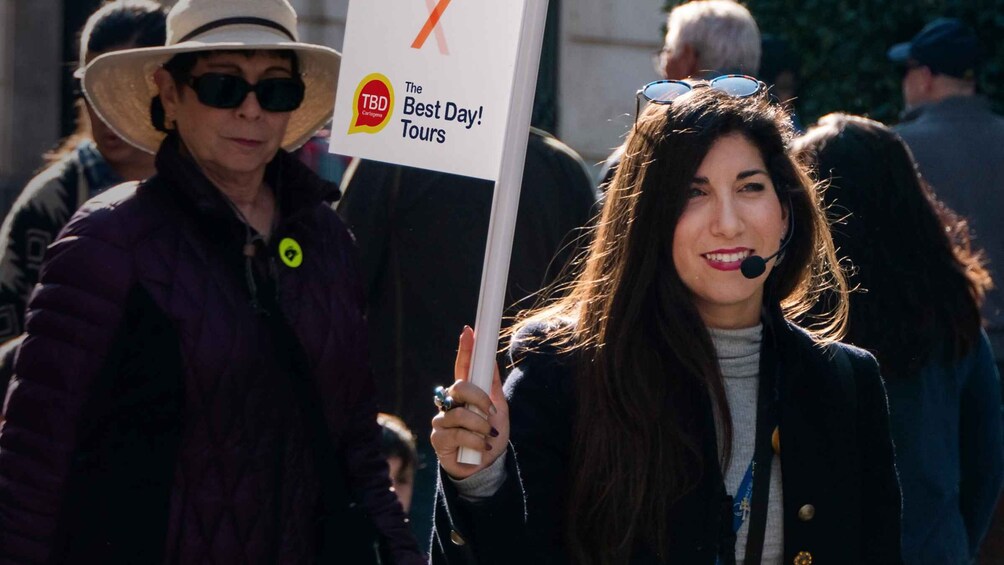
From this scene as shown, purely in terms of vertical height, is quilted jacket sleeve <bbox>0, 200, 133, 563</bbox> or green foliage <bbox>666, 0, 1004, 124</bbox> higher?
green foliage <bbox>666, 0, 1004, 124</bbox>

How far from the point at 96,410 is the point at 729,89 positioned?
4.12 feet

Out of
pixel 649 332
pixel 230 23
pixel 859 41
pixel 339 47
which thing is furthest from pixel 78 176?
pixel 339 47

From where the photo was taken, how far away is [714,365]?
9.19 feet

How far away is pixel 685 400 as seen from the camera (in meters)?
2.78

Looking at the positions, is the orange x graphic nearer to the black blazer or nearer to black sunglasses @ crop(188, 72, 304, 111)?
the black blazer

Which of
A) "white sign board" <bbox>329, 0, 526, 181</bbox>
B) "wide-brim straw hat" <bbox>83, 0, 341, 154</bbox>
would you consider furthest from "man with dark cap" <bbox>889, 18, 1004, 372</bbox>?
"white sign board" <bbox>329, 0, 526, 181</bbox>

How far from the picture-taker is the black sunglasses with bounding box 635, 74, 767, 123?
→ 115 inches

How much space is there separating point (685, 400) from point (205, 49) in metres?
1.24

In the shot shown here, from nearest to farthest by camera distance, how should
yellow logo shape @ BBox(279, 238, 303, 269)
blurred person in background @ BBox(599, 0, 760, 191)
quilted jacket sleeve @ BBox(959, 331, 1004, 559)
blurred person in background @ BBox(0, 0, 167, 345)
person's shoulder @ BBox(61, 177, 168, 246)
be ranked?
person's shoulder @ BBox(61, 177, 168, 246) < yellow logo shape @ BBox(279, 238, 303, 269) < blurred person in background @ BBox(0, 0, 167, 345) < quilted jacket sleeve @ BBox(959, 331, 1004, 559) < blurred person in background @ BBox(599, 0, 760, 191)

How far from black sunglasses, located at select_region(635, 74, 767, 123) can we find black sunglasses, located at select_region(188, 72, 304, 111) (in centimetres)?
80

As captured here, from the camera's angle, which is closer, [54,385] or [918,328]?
[54,385]

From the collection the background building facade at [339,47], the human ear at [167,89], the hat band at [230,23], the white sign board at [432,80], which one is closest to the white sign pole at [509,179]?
the white sign board at [432,80]

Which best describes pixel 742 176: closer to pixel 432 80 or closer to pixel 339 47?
pixel 432 80

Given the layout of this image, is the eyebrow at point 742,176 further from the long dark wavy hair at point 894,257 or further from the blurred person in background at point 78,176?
the blurred person in background at point 78,176
